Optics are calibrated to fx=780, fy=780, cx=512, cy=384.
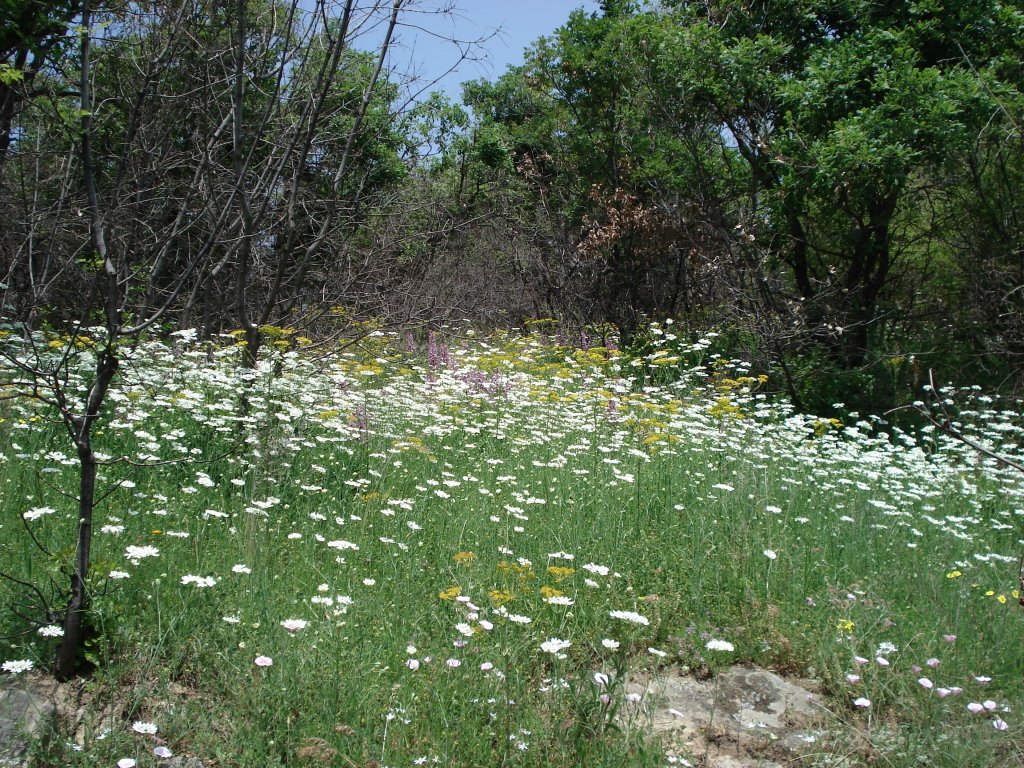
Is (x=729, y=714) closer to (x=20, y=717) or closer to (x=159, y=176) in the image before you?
(x=20, y=717)

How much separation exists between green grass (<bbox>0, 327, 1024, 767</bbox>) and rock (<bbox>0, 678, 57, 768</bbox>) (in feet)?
0.32

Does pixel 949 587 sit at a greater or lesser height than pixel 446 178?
lesser

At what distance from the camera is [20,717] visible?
2.53 meters

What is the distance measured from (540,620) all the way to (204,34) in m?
4.79

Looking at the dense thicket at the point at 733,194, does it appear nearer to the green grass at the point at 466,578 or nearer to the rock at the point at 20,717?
Result: the green grass at the point at 466,578

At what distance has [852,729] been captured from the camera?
2773 millimetres

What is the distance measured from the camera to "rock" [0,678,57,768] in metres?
2.39

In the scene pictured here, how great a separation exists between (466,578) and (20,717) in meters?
1.73

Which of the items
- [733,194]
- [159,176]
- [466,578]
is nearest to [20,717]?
[466,578]

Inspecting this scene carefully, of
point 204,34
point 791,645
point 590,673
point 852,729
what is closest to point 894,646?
point 791,645

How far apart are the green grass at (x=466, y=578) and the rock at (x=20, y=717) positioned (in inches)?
3.8

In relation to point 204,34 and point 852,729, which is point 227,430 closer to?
point 204,34

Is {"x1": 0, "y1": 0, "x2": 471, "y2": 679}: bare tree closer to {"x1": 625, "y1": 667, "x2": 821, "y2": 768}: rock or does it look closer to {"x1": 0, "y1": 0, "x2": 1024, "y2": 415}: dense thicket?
{"x1": 0, "y1": 0, "x2": 1024, "y2": 415}: dense thicket

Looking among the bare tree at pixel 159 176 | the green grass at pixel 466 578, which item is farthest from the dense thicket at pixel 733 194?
the green grass at pixel 466 578
